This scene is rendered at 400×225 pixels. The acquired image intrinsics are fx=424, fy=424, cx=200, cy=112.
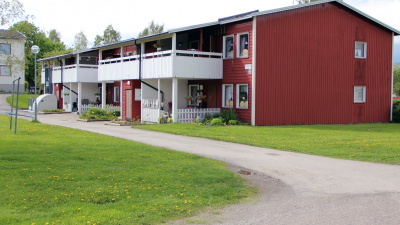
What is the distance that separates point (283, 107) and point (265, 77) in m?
2.19

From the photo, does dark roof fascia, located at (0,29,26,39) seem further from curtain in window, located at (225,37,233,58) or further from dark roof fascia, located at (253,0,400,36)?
curtain in window, located at (225,37,233,58)

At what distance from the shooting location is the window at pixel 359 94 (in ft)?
93.1

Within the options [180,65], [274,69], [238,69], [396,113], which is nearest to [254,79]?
[238,69]

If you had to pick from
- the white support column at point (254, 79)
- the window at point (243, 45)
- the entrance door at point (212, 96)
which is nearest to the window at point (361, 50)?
the window at point (243, 45)

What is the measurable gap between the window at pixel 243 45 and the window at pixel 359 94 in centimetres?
874

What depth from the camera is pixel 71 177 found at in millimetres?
A: 8891

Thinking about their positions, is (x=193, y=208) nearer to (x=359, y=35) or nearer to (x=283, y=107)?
(x=283, y=107)

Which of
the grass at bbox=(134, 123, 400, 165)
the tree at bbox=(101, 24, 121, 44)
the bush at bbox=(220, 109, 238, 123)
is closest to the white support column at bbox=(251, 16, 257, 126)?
the bush at bbox=(220, 109, 238, 123)

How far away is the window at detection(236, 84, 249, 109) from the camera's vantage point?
2458 centimetres

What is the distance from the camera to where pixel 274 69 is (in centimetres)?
2464

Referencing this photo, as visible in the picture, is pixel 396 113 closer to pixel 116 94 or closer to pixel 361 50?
pixel 361 50

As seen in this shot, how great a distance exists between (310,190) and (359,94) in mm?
21726

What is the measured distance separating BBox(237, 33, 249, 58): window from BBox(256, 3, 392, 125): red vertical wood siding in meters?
0.88

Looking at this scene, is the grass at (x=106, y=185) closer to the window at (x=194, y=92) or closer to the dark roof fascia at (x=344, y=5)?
the dark roof fascia at (x=344, y=5)
